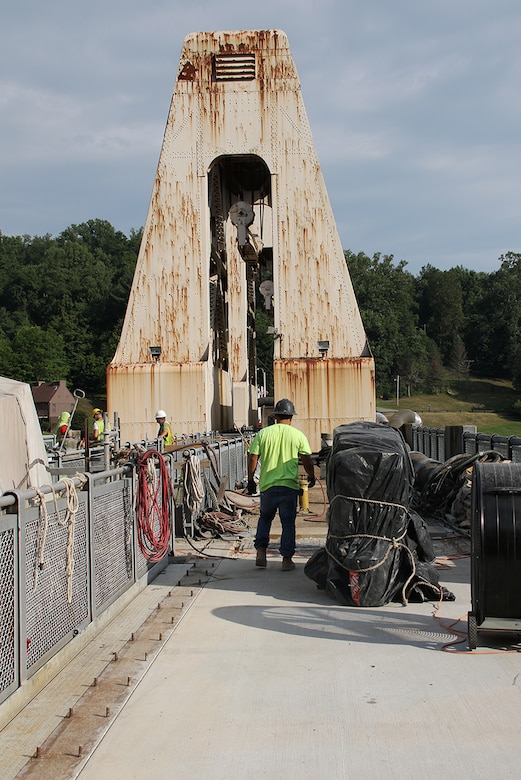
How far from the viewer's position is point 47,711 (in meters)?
4.54

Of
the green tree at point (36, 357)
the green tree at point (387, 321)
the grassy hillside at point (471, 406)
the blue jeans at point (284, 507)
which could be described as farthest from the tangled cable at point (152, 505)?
the green tree at point (387, 321)

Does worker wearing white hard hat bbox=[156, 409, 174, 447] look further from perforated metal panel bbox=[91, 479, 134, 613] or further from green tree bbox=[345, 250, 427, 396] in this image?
green tree bbox=[345, 250, 427, 396]

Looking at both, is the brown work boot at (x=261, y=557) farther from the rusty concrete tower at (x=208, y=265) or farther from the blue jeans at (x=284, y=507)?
the rusty concrete tower at (x=208, y=265)

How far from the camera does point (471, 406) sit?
10569cm

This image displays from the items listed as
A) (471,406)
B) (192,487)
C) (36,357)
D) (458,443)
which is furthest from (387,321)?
(192,487)

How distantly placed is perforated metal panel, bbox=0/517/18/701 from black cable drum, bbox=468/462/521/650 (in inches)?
114

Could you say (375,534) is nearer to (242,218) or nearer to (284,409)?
(284,409)

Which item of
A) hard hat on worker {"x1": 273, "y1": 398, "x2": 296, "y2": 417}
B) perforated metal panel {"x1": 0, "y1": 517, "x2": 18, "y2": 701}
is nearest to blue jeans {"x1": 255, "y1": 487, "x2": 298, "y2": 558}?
hard hat on worker {"x1": 273, "y1": 398, "x2": 296, "y2": 417}

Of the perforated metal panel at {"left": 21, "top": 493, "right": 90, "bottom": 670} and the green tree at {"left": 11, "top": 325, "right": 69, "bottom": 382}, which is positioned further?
the green tree at {"left": 11, "top": 325, "right": 69, "bottom": 382}

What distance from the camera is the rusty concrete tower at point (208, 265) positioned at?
794 inches

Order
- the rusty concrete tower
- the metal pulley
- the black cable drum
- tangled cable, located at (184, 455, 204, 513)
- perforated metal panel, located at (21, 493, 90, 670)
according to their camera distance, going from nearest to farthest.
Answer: perforated metal panel, located at (21, 493, 90, 670) < the black cable drum < tangled cable, located at (184, 455, 204, 513) < the rusty concrete tower < the metal pulley

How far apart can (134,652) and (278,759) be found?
206 centimetres

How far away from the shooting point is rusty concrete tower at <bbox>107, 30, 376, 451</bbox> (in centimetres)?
2016

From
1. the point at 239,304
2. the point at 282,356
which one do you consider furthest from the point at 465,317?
the point at 282,356
